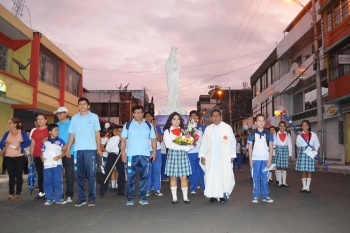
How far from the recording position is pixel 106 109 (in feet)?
153

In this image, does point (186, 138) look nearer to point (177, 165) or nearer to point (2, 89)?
point (177, 165)

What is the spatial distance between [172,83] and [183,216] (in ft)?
39.9

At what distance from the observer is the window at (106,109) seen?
4638 cm

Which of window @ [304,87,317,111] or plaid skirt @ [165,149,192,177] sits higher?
window @ [304,87,317,111]

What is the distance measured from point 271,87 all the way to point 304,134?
94.0ft

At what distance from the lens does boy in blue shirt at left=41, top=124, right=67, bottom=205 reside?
7.12m

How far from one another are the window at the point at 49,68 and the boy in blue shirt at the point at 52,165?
1416cm

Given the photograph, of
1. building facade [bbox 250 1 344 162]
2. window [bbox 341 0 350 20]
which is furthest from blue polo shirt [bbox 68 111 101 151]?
window [bbox 341 0 350 20]

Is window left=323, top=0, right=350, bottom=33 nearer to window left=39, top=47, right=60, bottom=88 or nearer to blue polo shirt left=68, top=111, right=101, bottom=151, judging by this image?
window left=39, top=47, right=60, bottom=88

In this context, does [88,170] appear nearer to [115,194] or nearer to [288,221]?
[115,194]

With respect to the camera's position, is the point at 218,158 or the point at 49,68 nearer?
the point at 218,158

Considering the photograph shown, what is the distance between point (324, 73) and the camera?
24.6 metres

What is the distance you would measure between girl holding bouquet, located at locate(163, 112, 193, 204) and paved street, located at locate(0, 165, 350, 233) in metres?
0.40

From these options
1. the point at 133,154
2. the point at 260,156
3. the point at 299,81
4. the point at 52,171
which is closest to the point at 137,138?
the point at 133,154
